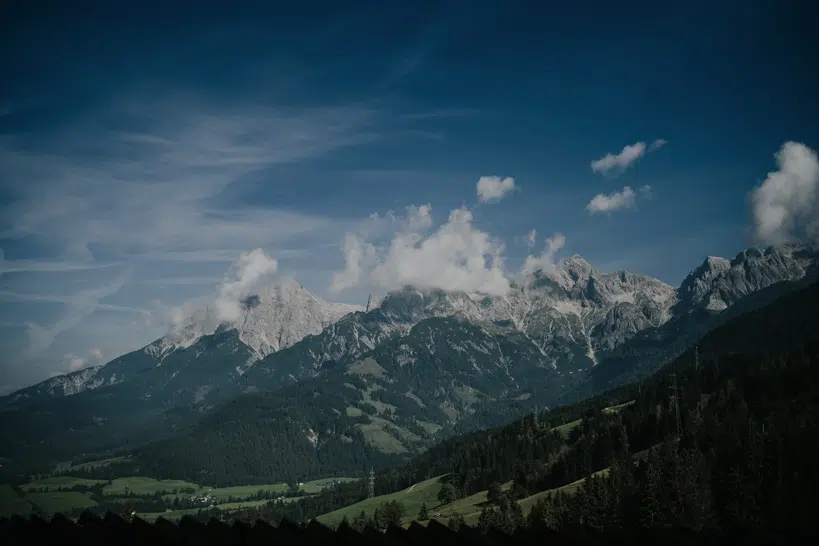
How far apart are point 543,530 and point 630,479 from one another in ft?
483

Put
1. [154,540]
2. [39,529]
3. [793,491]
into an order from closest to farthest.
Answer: [154,540] → [39,529] → [793,491]

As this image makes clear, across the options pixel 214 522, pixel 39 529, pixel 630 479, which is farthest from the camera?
pixel 630 479

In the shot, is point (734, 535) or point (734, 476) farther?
point (734, 476)

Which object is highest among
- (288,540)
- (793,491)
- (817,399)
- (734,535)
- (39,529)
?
(39,529)

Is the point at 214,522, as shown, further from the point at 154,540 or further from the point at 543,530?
the point at 543,530

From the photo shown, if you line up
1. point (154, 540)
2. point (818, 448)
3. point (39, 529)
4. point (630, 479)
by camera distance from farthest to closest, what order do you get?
point (630, 479), point (818, 448), point (39, 529), point (154, 540)

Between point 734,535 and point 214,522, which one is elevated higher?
point 214,522

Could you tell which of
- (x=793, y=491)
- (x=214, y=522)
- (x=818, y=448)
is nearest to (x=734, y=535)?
(x=214, y=522)

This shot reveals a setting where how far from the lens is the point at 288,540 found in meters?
25.9

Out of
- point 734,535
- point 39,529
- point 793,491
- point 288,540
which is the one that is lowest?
point 793,491

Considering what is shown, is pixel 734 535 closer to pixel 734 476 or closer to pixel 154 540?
pixel 154 540

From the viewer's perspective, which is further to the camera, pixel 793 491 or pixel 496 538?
pixel 793 491

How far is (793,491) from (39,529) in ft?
486

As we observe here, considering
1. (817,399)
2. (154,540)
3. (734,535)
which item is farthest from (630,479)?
(154,540)
